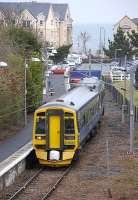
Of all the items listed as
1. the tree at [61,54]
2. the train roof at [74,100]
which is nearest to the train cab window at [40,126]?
the train roof at [74,100]

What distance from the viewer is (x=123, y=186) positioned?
18422 mm

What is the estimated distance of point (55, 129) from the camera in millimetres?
22703

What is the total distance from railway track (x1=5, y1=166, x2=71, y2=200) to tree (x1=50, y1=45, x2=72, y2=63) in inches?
2408

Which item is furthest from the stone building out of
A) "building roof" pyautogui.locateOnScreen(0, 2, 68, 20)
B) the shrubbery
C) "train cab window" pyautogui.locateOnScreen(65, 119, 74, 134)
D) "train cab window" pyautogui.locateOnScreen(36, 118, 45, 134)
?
"train cab window" pyautogui.locateOnScreen(65, 119, 74, 134)

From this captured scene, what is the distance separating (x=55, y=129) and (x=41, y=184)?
10.7 feet

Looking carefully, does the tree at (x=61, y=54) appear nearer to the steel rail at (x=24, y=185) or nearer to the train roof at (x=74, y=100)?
the train roof at (x=74, y=100)

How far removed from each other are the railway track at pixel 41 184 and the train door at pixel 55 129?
97 cm

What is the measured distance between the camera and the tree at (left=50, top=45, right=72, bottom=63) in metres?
83.8

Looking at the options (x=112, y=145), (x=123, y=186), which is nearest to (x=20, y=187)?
(x=123, y=186)

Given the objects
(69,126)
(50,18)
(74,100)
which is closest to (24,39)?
(74,100)

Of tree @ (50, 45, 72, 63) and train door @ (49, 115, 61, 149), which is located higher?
tree @ (50, 45, 72, 63)

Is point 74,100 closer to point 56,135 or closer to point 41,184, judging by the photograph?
point 56,135

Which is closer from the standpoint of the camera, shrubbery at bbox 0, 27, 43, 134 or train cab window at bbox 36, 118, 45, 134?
train cab window at bbox 36, 118, 45, 134

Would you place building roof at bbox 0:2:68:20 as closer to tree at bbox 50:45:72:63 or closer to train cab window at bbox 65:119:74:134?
tree at bbox 50:45:72:63
